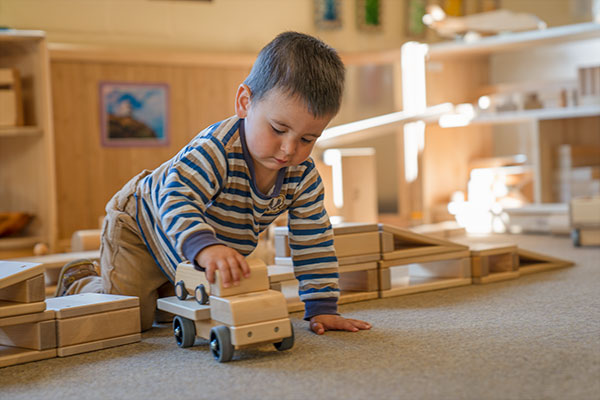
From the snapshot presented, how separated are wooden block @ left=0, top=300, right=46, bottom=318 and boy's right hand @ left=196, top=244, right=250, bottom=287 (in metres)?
0.29

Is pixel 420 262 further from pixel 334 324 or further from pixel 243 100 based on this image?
pixel 243 100

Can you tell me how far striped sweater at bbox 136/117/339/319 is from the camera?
108 centimetres

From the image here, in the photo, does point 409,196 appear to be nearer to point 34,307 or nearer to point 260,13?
point 260,13

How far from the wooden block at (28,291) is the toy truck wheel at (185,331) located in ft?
0.75

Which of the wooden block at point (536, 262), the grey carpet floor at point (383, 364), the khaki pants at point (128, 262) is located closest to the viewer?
the grey carpet floor at point (383, 364)

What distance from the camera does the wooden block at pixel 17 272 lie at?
103 centimetres

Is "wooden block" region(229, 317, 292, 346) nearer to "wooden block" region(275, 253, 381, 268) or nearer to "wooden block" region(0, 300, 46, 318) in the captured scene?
"wooden block" region(0, 300, 46, 318)

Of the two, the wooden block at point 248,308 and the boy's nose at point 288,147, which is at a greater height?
the boy's nose at point 288,147

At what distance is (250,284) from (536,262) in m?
1.25

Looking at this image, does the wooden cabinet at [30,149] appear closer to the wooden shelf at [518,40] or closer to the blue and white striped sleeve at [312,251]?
the blue and white striped sleeve at [312,251]

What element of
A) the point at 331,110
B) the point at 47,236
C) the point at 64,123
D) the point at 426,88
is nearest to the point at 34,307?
the point at 331,110

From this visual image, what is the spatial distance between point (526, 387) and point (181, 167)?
2.08 ft

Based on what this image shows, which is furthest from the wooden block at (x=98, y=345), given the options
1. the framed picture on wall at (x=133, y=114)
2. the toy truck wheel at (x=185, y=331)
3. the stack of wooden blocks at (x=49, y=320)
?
the framed picture on wall at (x=133, y=114)

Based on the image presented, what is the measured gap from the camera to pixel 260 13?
3576mm
